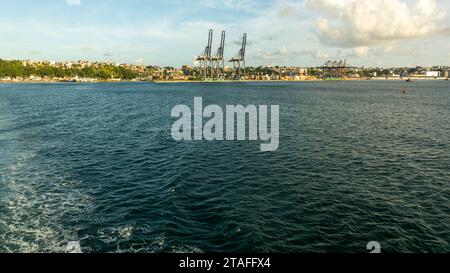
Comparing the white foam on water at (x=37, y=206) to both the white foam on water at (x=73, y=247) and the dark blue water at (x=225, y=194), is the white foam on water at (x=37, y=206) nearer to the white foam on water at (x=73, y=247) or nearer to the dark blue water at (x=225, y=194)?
the dark blue water at (x=225, y=194)

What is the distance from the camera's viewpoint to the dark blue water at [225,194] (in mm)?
21844

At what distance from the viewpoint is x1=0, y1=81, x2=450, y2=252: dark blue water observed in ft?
71.7

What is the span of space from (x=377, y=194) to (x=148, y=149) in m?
30.3

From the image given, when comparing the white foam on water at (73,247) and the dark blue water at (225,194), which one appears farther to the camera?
the dark blue water at (225,194)

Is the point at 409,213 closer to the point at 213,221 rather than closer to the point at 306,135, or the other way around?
the point at 213,221

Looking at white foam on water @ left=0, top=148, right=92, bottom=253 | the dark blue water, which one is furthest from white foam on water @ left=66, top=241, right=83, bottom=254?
the dark blue water

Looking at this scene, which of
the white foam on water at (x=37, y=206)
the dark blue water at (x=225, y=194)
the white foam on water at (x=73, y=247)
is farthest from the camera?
the dark blue water at (x=225, y=194)

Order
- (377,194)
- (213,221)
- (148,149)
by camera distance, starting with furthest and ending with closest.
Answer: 1. (148,149)
2. (377,194)
3. (213,221)

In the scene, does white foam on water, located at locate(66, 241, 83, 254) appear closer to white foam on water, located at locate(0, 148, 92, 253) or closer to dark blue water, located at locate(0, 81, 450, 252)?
white foam on water, located at locate(0, 148, 92, 253)

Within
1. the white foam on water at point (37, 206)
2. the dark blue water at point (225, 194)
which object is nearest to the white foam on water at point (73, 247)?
the white foam on water at point (37, 206)

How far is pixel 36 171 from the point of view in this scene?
36938 mm
